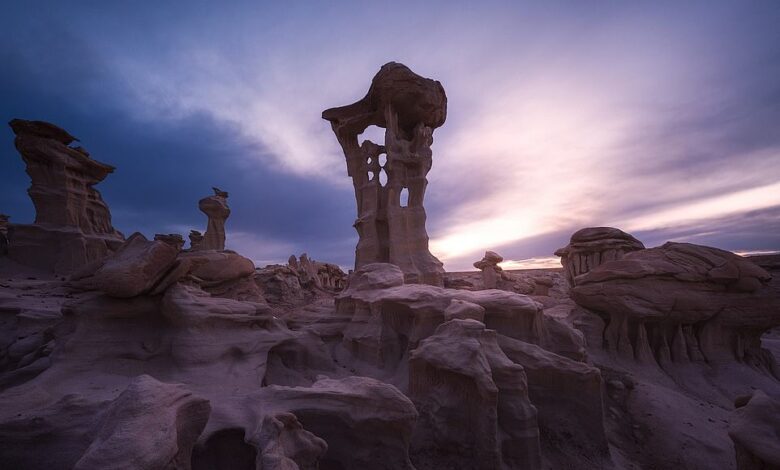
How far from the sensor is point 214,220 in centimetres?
2431

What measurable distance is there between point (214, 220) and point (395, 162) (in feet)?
53.1

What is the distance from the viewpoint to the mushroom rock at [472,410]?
536cm

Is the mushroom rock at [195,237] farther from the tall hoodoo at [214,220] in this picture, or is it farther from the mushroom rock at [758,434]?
the mushroom rock at [758,434]

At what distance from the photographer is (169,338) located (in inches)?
235

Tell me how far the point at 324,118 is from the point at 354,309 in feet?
42.8

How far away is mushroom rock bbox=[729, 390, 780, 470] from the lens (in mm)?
3988

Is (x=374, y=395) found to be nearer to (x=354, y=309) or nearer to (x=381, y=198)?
(x=354, y=309)

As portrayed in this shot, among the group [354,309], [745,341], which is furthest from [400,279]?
[745,341]

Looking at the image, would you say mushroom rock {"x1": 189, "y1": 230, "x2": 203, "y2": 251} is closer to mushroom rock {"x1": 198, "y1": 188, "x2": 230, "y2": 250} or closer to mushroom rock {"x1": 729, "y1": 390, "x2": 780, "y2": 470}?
mushroom rock {"x1": 198, "y1": 188, "x2": 230, "y2": 250}

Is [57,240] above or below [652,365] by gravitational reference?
above

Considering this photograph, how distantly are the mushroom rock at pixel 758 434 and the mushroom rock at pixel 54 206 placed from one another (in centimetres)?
2308

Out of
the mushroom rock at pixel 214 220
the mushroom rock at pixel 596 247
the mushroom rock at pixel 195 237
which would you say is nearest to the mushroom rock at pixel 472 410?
the mushroom rock at pixel 596 247

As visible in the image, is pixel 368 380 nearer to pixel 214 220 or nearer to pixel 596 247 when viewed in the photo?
pixel 596 247

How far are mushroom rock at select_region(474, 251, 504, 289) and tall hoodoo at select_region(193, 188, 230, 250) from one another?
22.6 metres
